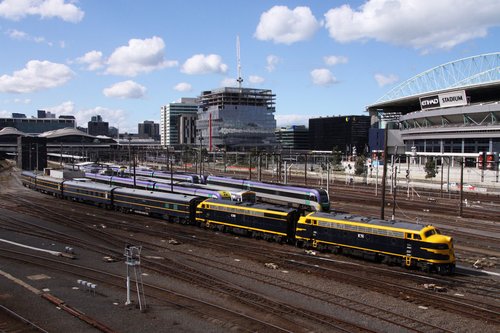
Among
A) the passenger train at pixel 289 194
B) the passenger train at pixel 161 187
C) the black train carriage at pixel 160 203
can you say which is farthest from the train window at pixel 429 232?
the passenger train at pixel 161 187

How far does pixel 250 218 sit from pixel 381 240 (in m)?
12.7

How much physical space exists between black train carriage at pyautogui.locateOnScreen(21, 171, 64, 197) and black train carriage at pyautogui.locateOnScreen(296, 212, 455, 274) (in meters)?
51.0

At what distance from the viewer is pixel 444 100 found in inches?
4756

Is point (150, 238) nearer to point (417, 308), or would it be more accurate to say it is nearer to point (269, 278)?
point (269, 278)

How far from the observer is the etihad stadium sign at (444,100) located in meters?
116

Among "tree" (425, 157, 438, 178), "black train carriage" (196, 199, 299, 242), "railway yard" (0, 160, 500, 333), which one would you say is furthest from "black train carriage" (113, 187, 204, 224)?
"tree" (425, 157, 438, 178)

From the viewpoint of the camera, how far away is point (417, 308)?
73.5 ft

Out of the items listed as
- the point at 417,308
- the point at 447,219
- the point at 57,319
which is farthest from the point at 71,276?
the point at 447,219

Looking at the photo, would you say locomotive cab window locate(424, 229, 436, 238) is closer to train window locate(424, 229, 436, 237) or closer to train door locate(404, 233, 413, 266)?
train window locate(424, 229, 436, 237)

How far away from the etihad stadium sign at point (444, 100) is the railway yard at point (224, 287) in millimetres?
81945

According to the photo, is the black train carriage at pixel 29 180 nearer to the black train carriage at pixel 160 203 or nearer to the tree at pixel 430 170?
the black train carriage at pixel 160 203

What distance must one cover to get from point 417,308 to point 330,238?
1130cm

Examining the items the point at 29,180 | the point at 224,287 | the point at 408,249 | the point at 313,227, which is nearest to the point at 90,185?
the point at 29,180

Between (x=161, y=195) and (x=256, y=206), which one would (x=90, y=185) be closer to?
(x=161, y=195)
